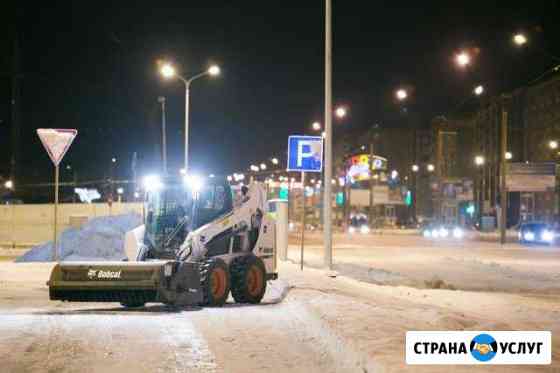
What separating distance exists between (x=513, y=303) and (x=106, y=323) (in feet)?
30.5

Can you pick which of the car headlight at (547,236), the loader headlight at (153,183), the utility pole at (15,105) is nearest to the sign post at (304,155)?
the loader headlight at (153,183)

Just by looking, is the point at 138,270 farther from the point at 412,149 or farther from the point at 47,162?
the point at 412,149

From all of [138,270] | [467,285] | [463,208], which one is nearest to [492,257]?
[467,285]

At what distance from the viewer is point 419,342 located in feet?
33.4

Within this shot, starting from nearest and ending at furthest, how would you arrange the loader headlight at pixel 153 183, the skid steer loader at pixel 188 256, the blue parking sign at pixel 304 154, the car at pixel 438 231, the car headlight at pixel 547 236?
1. the skid steer loader at pixel 188 256
2. the loader headlight at pixel 153 183
3. the blue parking sign at pixel 304 154
4. the car headlight at pixel 547 236
5. the car at pixel 438 231

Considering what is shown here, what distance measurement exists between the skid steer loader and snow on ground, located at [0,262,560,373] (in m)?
0.39

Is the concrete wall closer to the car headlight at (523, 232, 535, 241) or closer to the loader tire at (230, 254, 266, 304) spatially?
the loader tire at (230, 254, 266, 304)

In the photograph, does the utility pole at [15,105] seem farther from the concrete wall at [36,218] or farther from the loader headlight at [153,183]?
the loader headlight at [153,183]

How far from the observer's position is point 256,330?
13453 millimetres

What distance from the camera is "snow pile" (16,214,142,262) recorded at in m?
34.1

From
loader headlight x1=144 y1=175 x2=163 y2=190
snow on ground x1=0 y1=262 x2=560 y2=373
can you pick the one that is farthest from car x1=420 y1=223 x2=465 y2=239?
loader headlight x1=144 y1=175 x2=163 y2=190

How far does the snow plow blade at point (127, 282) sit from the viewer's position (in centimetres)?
1530

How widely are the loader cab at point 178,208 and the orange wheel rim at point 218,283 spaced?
3.15ft

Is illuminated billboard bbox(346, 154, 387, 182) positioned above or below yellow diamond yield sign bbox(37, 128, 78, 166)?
above
